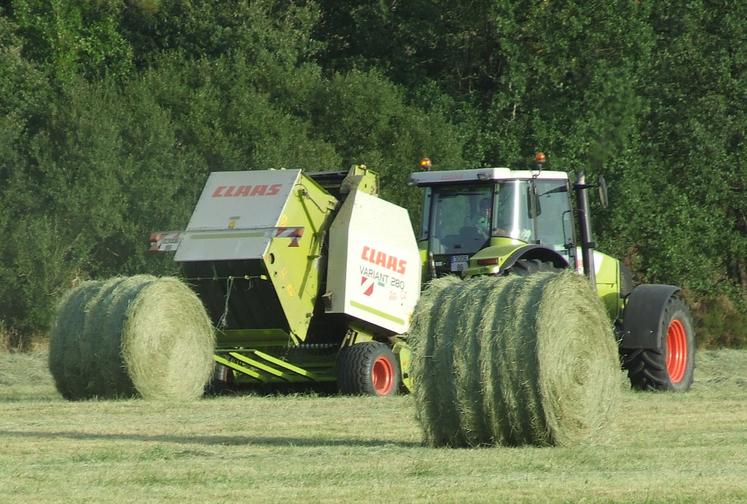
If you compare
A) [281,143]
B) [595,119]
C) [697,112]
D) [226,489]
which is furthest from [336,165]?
[226,489]

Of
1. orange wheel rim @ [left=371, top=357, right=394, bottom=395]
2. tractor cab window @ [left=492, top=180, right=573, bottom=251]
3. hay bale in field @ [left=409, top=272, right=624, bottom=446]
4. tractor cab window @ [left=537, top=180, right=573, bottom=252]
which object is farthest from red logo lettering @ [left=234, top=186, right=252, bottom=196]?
hay bale in field @ [left=409, top=272, right=624, bottom=446]

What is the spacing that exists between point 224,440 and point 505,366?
223cm

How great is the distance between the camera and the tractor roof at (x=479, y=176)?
16125 mm

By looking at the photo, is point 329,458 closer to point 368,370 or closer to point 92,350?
point 92,350

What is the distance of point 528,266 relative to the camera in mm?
15445

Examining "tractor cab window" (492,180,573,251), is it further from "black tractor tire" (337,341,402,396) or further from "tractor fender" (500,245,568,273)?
"black tractor tire" (337,341,402,396)

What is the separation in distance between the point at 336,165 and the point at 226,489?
1976 cm

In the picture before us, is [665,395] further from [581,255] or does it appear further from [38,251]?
[38,251]

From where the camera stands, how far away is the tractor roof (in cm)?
1612

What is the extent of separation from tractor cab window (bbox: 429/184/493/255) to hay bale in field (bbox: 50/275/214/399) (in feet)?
9.53

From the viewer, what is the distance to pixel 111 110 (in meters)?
27.0

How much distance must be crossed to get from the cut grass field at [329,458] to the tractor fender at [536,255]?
6.66 ft

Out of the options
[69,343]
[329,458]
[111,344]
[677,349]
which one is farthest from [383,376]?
[329,458]

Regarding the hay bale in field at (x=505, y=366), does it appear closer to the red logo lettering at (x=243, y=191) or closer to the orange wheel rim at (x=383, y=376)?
the orange wheel rim at (x=383, y=376)
